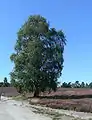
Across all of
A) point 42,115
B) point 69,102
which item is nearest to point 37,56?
point 69,102

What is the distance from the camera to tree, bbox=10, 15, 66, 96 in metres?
69.9

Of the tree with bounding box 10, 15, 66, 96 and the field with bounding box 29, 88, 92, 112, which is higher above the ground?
the tree with bounding box 10, 15, 66, 96

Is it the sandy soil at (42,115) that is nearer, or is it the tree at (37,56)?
the sandy soil at (42,115)

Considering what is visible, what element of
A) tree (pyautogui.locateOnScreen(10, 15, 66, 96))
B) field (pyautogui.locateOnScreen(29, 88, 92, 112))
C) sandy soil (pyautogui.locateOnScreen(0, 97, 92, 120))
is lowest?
sandy soil (pyautogui.locateOnScreen(0, 97, 92, 120))

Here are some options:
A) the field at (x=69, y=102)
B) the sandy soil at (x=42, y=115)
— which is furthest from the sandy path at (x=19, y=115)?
the field at (x=69, y=102)

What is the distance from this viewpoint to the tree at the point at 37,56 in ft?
229

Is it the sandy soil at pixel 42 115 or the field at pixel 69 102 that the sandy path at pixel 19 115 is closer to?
the sandy soil at pixel 42 115

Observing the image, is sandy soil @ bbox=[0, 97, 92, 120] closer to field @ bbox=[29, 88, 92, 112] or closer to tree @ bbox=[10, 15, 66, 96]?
field @ bbox=[29, 88, 92, 112]

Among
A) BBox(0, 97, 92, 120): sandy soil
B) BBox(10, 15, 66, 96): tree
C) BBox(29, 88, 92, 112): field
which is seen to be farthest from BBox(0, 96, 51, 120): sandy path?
BBox(10, 15, 66, 96): tree

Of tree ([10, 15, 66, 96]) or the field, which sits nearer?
the field

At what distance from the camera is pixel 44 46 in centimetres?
7294

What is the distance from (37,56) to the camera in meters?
70.3

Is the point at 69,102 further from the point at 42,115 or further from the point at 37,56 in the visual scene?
the point at 37,56

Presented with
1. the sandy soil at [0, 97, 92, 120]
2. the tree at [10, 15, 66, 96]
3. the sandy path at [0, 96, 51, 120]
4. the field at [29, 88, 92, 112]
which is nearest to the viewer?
the sandy path at [0, 96, 51, 120]
